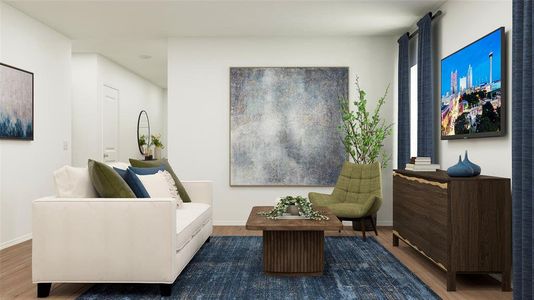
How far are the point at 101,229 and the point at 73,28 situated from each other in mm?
3663

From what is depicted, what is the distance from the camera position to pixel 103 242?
3094 millimetres

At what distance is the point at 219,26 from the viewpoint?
18.9 feet

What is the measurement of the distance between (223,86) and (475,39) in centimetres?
337

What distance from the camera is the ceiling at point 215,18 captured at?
4.90m

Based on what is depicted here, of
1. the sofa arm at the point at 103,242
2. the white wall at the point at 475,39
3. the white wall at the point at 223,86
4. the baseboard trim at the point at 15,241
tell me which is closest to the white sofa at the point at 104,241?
the sofa arm at the point at 103,242

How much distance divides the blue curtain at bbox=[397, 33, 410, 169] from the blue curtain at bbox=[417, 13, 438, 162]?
54 cm

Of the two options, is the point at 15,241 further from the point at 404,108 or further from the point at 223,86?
the point at 404,108

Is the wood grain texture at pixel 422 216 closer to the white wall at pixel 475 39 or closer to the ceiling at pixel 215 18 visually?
the white wall at pixel 475 39

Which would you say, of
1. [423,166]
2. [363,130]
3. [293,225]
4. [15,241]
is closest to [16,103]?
[15,241]

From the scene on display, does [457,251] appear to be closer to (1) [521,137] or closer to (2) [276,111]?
(1) [521,137]

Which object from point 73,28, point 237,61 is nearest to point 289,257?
point 237,61

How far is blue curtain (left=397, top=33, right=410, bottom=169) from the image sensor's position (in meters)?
5.63

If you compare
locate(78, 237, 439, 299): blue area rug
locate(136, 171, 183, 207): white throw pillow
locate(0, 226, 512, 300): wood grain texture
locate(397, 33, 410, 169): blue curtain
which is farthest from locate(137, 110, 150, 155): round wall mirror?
locate(397, 33, 410, 169): blue curtain

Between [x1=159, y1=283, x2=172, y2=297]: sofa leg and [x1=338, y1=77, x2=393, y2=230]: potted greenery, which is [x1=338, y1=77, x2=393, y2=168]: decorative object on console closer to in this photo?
[x1=338, y1=77, x2=393, y2=230]: potted greenery
